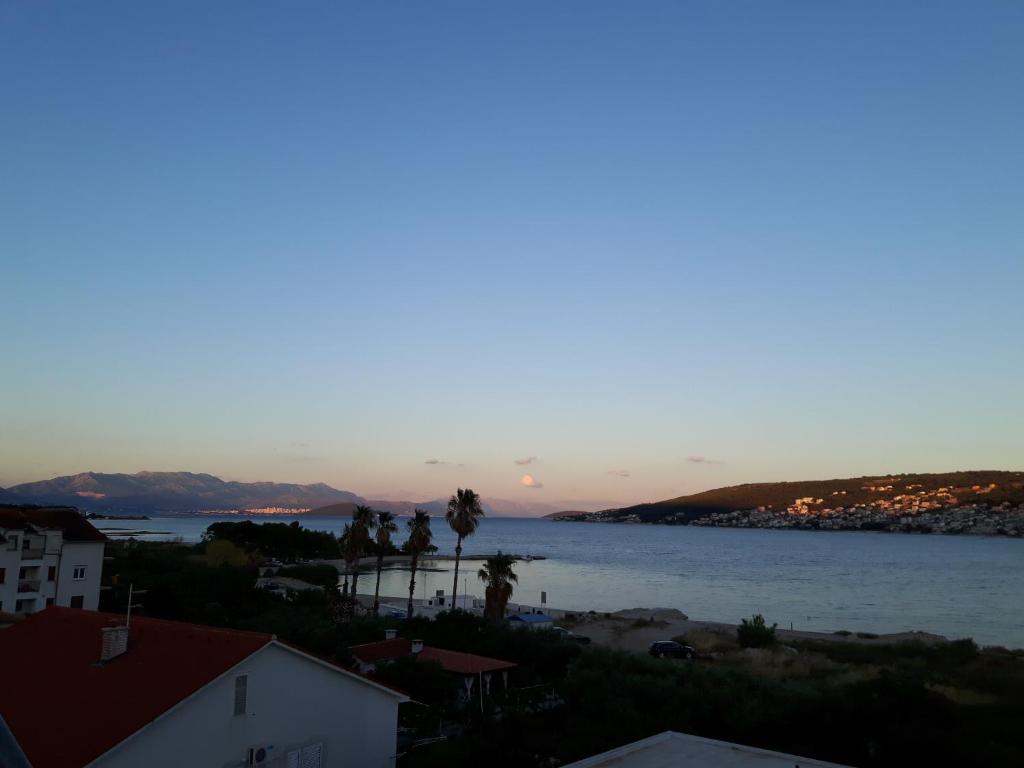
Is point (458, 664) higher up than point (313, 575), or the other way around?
point (458, 664)

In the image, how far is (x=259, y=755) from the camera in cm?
1423

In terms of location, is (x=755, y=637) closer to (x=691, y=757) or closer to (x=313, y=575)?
(x=691, y=757)

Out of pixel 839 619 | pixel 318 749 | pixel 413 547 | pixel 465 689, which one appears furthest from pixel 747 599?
pixel 318 749

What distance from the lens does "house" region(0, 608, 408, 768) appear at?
41.8 feet

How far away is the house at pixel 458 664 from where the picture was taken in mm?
25672

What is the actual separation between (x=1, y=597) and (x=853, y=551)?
154 metres

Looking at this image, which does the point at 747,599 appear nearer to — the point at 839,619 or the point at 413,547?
the point at 839,619

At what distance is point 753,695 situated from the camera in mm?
22047

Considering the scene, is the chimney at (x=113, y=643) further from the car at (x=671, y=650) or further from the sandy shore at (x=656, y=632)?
the sandy shore at (x=656, y=632)

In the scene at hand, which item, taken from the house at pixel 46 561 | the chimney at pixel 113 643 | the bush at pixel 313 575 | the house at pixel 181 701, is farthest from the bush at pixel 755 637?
the bush at pixel 313 575

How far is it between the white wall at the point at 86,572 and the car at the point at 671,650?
99.2 ft

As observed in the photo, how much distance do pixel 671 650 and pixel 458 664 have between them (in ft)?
59.3

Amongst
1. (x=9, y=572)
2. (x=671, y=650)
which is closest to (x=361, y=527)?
(x=9, y=572)

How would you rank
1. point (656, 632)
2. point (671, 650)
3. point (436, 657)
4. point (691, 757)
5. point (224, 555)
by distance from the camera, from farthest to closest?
point (224, 555), point (656, 632), point (671, 650), point (436, 657), point (691, 757)
